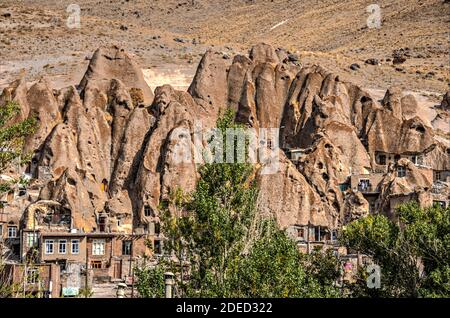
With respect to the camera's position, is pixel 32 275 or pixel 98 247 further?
pixel 98 247

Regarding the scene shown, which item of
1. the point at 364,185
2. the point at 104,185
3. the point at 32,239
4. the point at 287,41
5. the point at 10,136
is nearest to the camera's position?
the point at 10,136

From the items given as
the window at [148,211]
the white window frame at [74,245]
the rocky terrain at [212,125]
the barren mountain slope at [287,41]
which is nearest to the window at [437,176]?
the rocky terrain at [212,125]

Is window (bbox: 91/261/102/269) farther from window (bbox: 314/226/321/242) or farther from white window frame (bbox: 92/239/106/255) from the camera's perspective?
window (bbox: 314/226/321/242)

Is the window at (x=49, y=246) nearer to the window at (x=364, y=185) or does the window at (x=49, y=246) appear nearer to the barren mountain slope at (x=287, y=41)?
the window at (x=364, y=185)

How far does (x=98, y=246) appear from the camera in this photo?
7662 centimetres

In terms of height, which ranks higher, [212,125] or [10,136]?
[212,125]

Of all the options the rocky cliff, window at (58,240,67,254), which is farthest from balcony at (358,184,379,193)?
window at (58,240,67,254)

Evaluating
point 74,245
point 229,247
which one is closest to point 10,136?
point 229,247

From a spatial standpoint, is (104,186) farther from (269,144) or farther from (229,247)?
(229,247)
